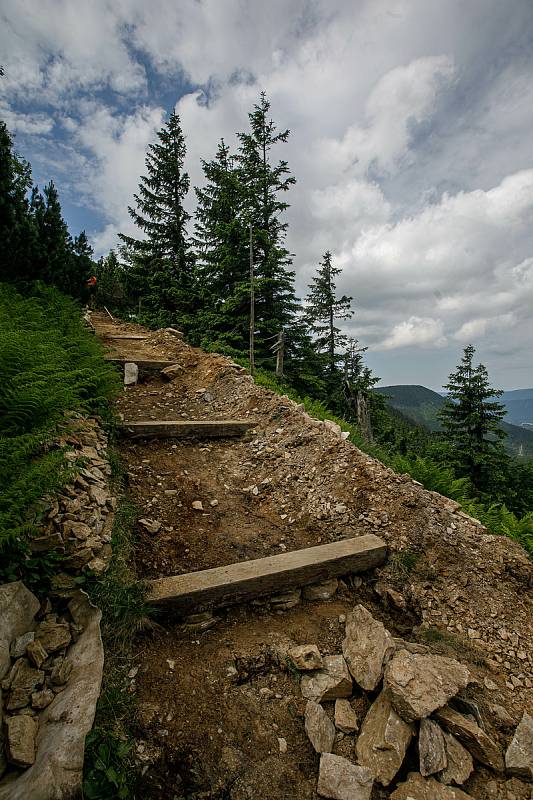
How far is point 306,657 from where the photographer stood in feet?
8.59

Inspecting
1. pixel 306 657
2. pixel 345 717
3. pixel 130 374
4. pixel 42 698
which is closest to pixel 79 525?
pixel 42 698

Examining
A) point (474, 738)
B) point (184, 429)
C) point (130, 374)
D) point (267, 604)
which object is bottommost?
point (474, 738)

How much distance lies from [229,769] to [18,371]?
3.34 meters

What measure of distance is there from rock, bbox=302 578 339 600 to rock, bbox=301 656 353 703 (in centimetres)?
83

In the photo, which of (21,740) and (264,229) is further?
(264,229)

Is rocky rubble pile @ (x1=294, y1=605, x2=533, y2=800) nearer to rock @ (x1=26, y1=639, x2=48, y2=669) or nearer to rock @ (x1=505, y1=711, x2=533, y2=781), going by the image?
rock @ (x1=505, y1=711, x2=533, y2=781)

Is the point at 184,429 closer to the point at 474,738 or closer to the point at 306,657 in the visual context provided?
the point at 306,657

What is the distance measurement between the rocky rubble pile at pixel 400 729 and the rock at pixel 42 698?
149 centimetres

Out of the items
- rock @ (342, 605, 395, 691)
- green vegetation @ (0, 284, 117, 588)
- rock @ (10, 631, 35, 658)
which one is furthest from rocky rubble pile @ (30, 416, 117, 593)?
rock @ (342, 605, 395, 691)

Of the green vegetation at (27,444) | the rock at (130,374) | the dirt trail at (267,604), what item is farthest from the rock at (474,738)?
the rock at (130,374)

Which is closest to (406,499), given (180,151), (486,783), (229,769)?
(486,783)

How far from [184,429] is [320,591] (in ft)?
11.2

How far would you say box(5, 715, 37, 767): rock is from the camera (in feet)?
5.13

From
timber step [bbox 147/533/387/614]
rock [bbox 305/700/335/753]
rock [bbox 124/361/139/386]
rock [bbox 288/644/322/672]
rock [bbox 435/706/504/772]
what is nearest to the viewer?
rock [bbox 435/706/504/772]
